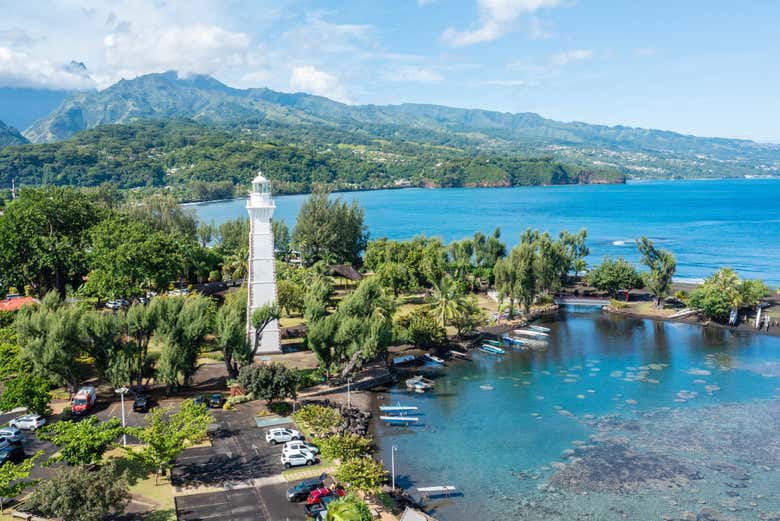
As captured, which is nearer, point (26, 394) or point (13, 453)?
point (13, 453)

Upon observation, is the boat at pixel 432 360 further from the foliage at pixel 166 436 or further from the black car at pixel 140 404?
the foliage at pixel 166 436

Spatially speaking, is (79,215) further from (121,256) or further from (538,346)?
(538,346)

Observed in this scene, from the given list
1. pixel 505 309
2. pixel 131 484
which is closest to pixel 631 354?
pixel 505 309

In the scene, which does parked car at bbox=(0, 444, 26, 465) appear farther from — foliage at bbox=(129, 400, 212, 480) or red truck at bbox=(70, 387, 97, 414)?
foliage at bbox=(129, 400, 212, 480)

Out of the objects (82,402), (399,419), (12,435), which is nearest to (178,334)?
(82,402)

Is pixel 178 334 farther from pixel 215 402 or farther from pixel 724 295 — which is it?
Answer: pixel 724 295

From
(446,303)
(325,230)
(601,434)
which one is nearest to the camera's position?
(601,434)
